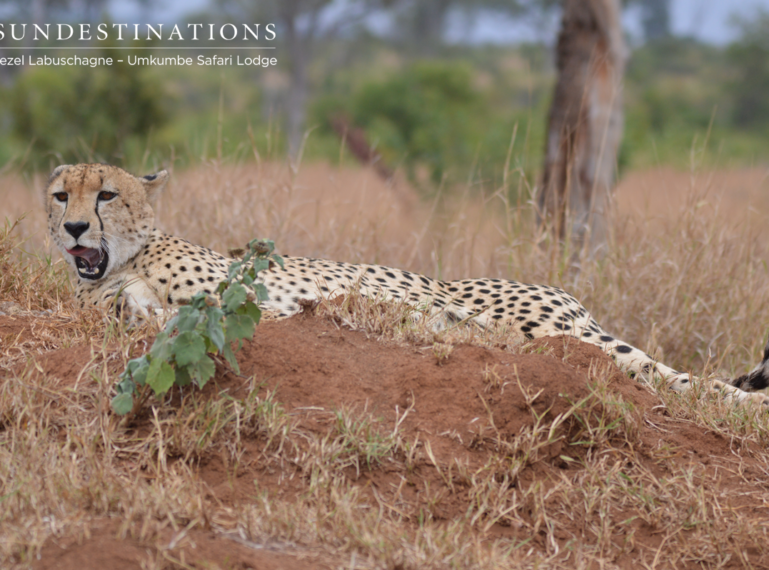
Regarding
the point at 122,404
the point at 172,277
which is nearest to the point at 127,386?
the point at 122,404

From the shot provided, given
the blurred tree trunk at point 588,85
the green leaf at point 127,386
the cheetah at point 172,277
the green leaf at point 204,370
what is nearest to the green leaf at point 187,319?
the green leaf at point 204,370

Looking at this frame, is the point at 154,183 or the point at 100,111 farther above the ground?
the point at 154,183

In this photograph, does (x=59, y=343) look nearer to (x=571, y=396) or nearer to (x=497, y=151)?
(x=571, y=396)

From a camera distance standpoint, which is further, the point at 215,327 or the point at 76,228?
the point at 76,228

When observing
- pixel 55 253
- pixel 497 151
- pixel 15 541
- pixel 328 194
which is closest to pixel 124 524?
pixel 15 541

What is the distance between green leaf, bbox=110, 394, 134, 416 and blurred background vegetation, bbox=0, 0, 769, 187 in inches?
99.3

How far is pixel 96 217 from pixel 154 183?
0.41 metres

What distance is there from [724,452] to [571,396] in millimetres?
561

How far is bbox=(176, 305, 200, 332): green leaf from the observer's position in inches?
85.8

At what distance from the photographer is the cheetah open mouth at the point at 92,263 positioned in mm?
3373

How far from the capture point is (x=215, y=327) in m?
2.16

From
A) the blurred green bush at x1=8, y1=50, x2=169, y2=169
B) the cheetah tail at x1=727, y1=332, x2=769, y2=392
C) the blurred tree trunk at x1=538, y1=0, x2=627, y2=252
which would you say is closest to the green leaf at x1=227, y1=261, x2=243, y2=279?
the cheetah tail at x1=727, y1=332, x2=769, y2=392

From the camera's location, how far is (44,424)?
2.27 metres

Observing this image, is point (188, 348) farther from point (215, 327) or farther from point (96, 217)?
point (96, 217)
